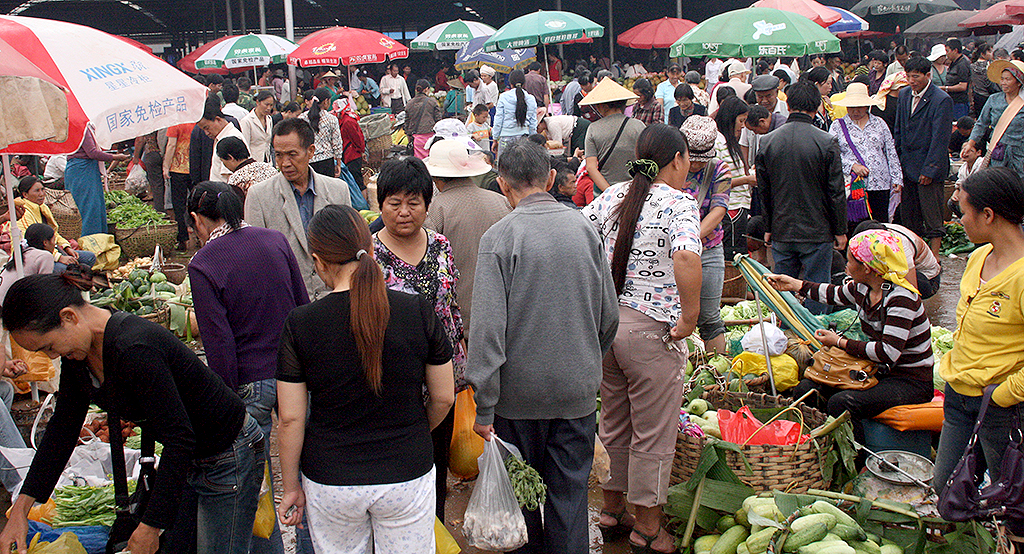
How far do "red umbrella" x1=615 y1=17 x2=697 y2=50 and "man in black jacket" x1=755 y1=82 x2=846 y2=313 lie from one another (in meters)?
11.7

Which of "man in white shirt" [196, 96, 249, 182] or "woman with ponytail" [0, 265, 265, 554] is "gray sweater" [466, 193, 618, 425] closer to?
"woman with ponytail" [0, 265, 265, 554]

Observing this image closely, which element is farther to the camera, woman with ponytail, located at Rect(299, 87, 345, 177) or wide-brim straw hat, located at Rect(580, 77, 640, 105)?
woman with ponytail, located at Rect(299, 87, 345, 177)

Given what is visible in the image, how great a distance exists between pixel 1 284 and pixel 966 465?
5.35 meters

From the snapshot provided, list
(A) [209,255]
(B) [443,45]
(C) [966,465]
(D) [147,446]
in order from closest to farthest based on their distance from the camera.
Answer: (D) [147,446] < (C) [966,465] < (A) [209,255] < (B) [443,45]

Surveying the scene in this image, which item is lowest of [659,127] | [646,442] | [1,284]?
[646,442]

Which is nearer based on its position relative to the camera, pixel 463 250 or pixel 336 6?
pixel 463 250

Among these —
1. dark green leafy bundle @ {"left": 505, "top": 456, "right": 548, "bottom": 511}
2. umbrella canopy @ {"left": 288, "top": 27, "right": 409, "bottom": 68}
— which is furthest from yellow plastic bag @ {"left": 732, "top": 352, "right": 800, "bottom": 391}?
umbrella canopy @ {"left": 288, "top": 27, "right": 409, "bottom": 68}

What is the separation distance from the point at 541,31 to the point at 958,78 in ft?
20.0

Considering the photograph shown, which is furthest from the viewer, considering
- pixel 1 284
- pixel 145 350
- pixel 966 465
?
pixel 1 284

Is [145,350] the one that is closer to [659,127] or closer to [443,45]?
[659,127]

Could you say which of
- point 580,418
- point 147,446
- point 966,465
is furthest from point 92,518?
point 966,465

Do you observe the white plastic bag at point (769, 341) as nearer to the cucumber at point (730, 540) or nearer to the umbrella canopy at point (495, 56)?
the cucumber at point (730, 540)

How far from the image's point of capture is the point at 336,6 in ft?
93.7

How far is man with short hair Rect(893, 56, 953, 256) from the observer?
25.1ft
